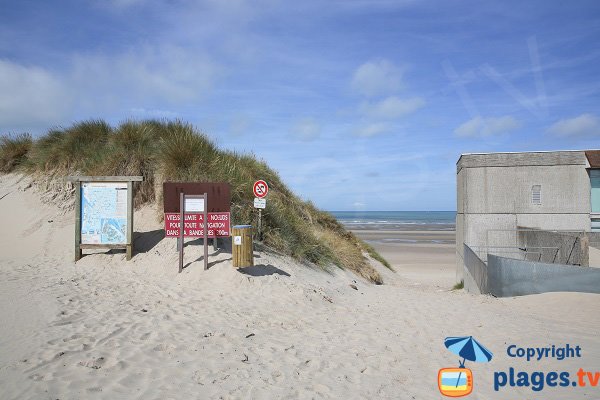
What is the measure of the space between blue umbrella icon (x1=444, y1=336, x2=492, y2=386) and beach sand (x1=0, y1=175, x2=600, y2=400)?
0.16 m

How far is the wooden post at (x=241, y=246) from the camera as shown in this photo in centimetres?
963

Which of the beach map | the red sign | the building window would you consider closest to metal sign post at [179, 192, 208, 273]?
the red sign

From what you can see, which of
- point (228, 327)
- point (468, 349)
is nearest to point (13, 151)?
point (228, 327)

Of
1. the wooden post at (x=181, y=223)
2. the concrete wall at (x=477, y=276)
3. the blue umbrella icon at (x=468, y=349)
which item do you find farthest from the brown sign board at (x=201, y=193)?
the concrete wall at (x=477, y=276)

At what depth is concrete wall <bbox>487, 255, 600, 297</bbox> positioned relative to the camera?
9938mm

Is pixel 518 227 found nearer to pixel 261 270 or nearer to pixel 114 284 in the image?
pixel 261 270

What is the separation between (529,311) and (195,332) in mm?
7442

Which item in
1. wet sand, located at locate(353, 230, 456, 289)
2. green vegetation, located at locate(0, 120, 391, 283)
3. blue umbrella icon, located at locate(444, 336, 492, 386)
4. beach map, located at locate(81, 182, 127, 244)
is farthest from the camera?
wet sand, located at locate(353, 230, 456, 289)

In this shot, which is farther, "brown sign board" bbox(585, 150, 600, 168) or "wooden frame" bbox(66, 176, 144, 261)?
"brown sign board" bbox(585, 150, 600, 168)

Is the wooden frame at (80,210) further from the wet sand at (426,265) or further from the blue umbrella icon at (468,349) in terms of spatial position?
the wet sand at (426,265)

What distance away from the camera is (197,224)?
10398 millimetres

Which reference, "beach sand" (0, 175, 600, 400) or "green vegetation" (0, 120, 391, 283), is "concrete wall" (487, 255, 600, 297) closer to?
"beach sand" (0, 175, 600, 400)

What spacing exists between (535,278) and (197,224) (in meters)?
8.60

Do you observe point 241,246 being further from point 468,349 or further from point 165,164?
point 468,349
